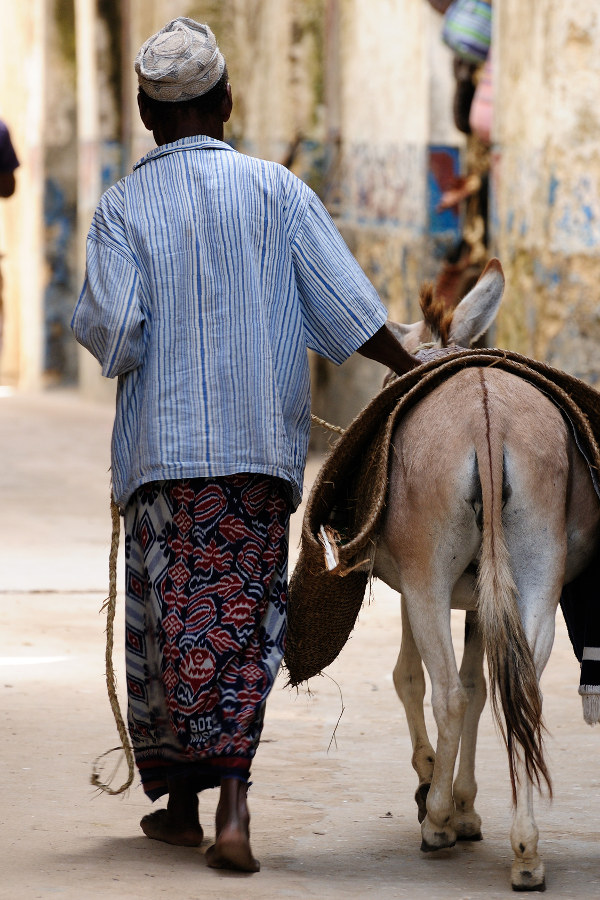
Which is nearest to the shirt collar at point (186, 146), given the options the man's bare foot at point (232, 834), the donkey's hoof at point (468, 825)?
the man's bare foot at point (232, 834)

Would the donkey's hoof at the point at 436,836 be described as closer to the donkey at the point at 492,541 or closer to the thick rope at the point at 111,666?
the donkey at the point at 492,541

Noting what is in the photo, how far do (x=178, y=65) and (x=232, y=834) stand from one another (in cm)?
170

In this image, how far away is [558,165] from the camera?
341 inches

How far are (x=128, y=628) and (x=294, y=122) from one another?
10121 mm

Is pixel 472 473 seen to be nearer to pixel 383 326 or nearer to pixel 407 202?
pixel 383 326

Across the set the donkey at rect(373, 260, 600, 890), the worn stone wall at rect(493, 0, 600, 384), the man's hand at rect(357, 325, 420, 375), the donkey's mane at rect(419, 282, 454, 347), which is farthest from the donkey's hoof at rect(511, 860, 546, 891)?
the worn stone wall at rect(493, 0, 600, 384)

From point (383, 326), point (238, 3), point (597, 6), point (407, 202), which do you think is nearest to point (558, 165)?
point (597, 6)

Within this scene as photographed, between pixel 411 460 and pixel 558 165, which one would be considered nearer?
pixel 411 460

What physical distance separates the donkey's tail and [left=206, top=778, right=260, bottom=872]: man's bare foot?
59 cm

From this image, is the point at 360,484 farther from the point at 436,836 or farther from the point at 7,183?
the point at 7,183

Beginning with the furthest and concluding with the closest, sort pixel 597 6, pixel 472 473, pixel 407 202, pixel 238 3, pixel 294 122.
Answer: pixel 238 3 < pixel 294 122 < pixel 407 202 < pixel 597 6 < pixel 472 473

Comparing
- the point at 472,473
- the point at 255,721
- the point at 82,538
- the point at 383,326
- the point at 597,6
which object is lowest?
the point at 82,538

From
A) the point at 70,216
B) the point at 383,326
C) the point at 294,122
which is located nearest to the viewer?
the point at 383,326

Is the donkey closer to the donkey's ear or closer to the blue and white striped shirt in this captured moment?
the blue and white striped shirt
